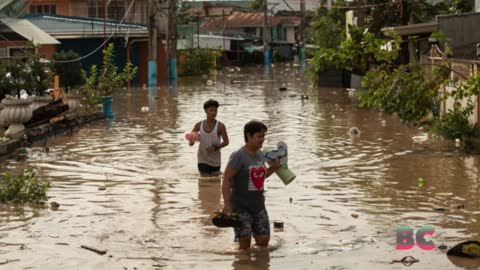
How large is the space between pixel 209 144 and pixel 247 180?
4483mm

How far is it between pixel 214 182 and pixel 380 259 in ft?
17.4

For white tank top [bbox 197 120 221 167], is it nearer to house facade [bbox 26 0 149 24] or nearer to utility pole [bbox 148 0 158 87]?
utility pole [bbox 148 0 158 87]

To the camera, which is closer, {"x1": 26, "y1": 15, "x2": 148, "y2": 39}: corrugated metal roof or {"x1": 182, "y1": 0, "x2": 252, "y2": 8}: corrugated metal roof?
{"x1": 26, "y1": 15, "x2": 148, "y2": 39}: corrugated metal roof

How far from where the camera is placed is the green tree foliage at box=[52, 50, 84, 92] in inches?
1372

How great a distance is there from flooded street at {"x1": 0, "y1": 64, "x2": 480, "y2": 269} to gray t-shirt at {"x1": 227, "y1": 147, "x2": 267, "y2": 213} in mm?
515

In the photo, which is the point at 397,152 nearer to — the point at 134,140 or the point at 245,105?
the point at 134,140

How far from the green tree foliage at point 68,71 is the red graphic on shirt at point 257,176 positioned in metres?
26.1

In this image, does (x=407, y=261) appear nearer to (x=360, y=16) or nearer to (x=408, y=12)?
(x=408, y=12)

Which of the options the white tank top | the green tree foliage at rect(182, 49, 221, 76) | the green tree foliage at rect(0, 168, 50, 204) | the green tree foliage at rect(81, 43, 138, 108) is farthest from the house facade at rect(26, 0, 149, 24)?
the green tree foliage at rect(0, 168, 50, 204)

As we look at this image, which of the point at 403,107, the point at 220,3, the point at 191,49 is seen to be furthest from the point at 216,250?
the point at 220,3

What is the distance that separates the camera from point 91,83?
2562 centimetres

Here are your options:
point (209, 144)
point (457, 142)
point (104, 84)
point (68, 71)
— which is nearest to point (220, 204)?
point (209, 144)

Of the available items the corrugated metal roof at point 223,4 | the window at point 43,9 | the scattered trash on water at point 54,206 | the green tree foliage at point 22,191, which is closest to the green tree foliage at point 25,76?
the green tree foliage at point 22,191

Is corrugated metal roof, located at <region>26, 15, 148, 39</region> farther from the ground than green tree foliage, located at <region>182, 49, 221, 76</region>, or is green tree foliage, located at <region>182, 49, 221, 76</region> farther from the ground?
corrugated metal roof, located at <region>26, 15, 148, 39</region>
